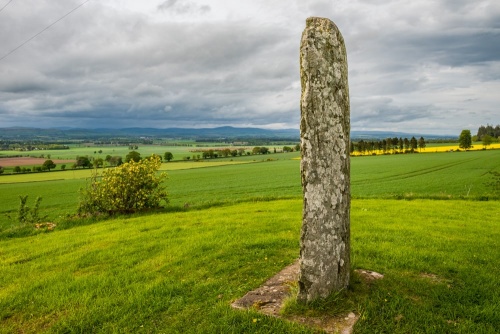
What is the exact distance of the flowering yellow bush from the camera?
16.8 metres

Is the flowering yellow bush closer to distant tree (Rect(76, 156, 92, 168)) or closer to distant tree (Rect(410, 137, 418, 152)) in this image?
distant tree (Rect(76, 156, 92, 168))

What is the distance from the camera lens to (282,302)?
18.7 ft

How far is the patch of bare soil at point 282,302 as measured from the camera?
498cm

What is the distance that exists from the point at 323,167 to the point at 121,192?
13.8 metres

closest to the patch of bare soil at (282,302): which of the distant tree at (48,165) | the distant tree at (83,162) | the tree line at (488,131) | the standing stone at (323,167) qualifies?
the standing stone at (323,167)

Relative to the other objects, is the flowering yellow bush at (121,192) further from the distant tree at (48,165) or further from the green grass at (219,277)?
the distant tree at (48,165)

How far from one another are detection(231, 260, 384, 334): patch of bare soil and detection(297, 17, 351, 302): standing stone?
0.43m

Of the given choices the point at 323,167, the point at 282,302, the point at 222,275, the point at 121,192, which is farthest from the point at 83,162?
the point at 323,167

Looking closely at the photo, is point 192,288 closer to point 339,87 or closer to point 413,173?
point 339,87

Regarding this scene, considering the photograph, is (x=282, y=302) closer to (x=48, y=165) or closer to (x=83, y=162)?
(x=83, y=162)

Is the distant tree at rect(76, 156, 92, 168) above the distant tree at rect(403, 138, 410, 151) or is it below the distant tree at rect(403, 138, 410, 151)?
below

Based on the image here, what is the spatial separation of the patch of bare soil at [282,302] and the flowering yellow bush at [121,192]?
1199 centimetres

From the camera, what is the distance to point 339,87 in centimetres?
557

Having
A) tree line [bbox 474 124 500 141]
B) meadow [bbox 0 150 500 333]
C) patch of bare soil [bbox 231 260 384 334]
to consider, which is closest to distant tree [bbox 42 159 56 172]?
meadow [bbox 0 150 500 333]
